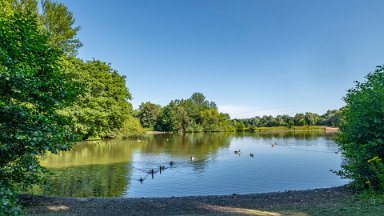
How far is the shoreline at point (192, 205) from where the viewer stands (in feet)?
→ 42.2

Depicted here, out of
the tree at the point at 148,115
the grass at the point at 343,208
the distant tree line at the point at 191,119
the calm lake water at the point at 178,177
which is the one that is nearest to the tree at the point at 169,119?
the distant tree line at the point at 191,119

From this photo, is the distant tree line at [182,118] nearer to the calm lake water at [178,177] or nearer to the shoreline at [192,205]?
the calm lake water at [178,177]

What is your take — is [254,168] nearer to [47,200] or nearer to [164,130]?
[47,200]

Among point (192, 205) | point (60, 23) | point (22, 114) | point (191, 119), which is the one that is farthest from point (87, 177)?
point (191, 119)

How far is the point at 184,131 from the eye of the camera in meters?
122

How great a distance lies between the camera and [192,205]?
1457cm

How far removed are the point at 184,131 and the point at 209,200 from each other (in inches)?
4203

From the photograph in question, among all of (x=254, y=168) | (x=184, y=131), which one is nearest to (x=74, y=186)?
(x=254, y=168)

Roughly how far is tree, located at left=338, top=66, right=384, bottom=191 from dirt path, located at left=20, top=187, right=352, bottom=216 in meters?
1.39

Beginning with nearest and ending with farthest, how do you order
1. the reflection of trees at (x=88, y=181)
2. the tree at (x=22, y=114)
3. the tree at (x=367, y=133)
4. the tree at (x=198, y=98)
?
the tree at (x=22, y=114), the tree at (x=367, y=133), the reflection of trees at (x=88, y=181), the tree at (x=198, y=98)

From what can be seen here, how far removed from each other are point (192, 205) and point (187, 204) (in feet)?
1.03

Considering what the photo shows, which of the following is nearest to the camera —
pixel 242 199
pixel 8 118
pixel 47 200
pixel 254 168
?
pixel 8 118

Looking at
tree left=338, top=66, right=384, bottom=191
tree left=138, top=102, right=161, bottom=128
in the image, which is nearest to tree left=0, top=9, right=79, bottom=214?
tree left=338, top=66, right=384, bottom=191

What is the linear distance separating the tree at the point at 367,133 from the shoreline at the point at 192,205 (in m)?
1.29
